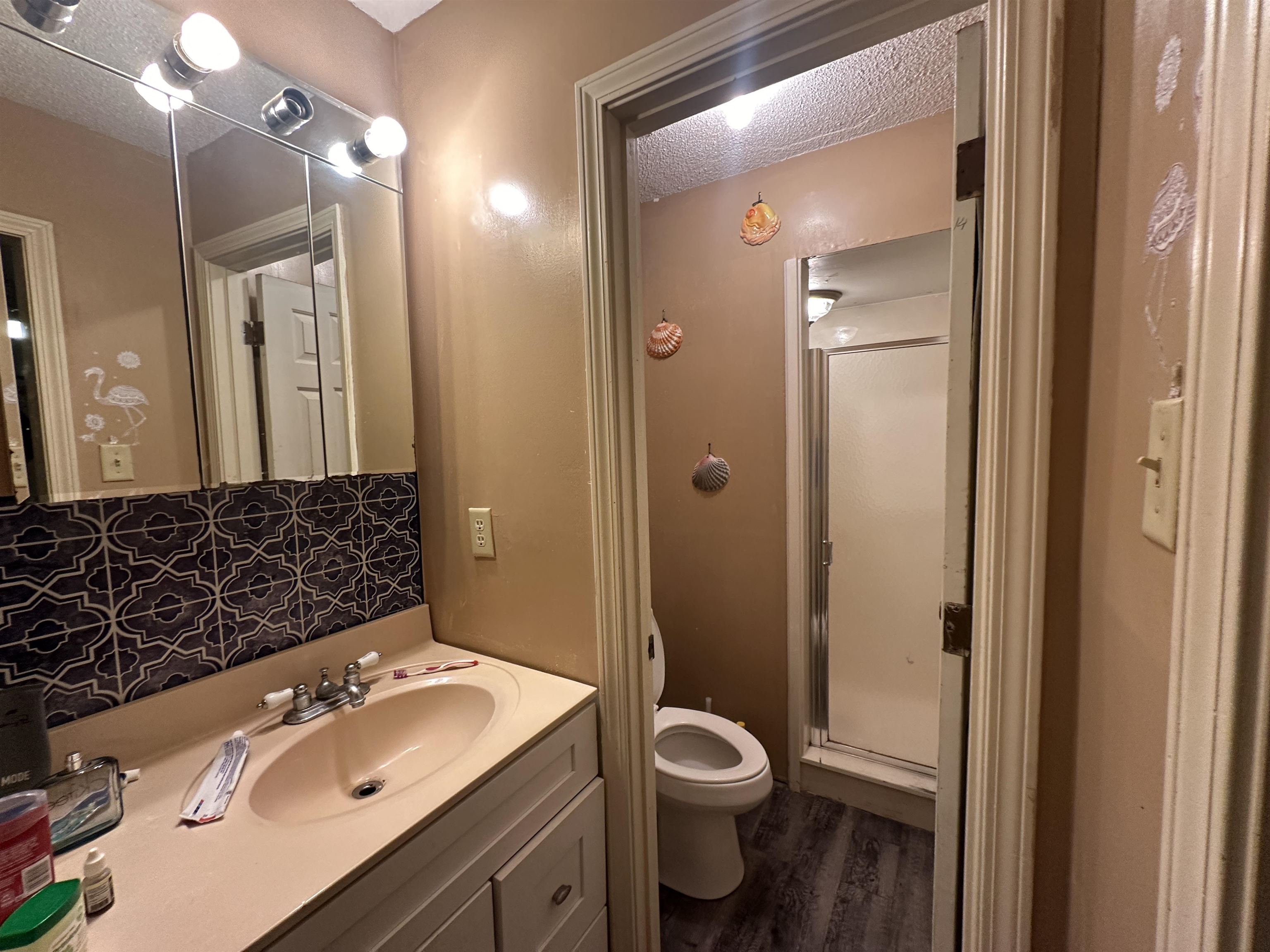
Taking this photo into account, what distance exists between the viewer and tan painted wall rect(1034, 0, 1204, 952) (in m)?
0.39

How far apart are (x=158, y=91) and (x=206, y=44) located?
115mm

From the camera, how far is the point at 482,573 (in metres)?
1.16

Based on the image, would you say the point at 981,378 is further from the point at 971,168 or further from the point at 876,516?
the point at 876,516

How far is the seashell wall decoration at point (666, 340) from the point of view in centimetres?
194

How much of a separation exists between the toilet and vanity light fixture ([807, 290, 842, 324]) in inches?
57.8

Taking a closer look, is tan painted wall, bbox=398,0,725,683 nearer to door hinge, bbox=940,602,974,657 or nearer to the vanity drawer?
the vanity drawer

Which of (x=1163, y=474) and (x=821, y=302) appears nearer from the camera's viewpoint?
(x=1163, y=474)

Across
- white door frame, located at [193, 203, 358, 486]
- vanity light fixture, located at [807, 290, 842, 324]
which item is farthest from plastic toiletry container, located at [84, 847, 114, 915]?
vanity light fixture, located at [807, 290, 842, 324]

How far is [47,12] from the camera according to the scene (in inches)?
28.1

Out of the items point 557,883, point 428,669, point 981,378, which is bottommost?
point 557,883

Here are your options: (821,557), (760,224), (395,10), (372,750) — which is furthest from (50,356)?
(821,557)

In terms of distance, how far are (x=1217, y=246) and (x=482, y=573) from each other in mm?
1179

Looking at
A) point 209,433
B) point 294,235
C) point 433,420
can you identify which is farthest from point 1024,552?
point 294,235

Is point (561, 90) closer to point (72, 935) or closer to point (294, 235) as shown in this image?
point (294, 235)
